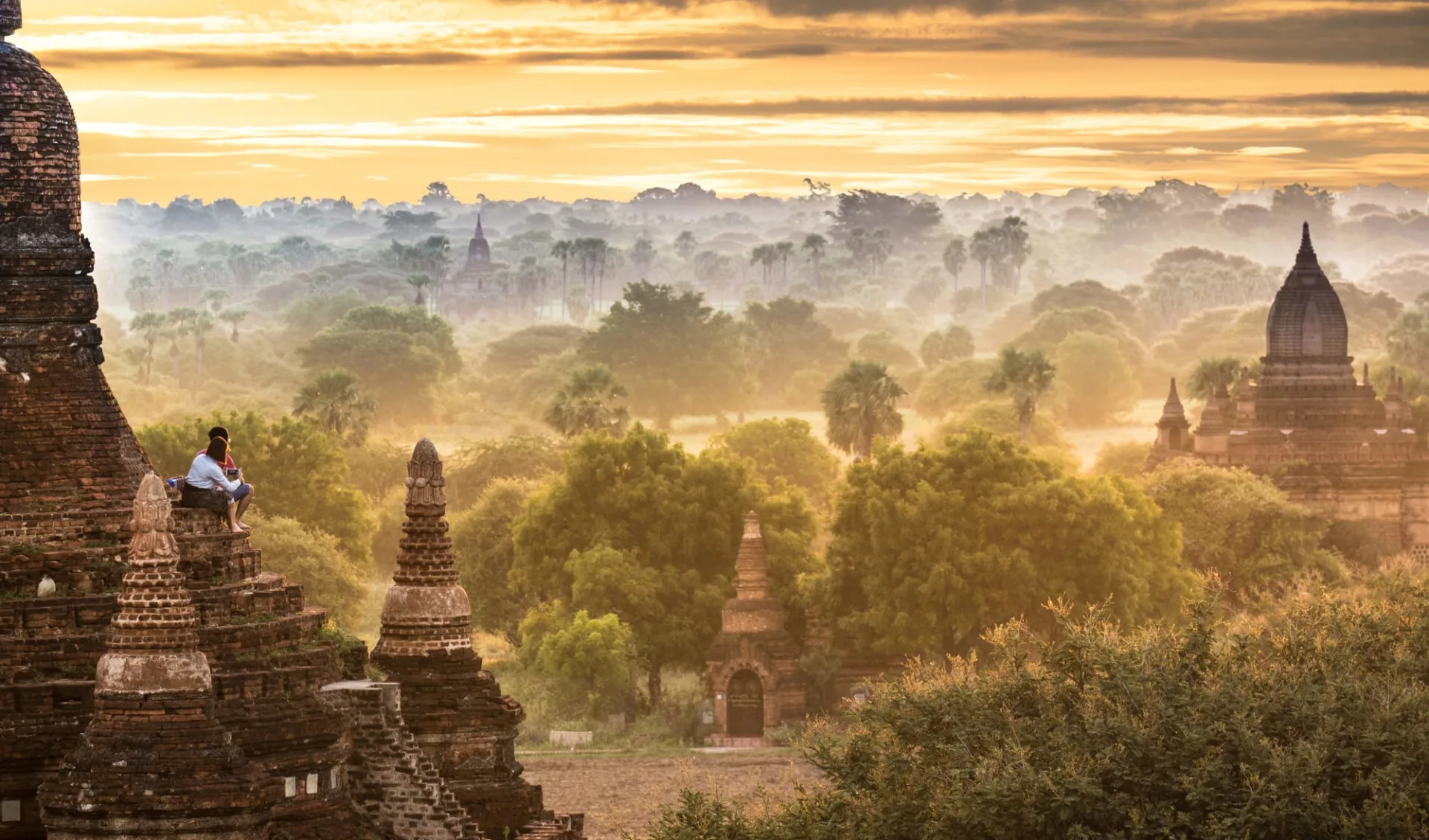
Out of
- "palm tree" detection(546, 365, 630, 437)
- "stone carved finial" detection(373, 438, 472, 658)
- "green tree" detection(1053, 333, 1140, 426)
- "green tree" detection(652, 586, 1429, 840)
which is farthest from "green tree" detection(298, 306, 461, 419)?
"stone carved finial" detection(373, 438, 472, 658)

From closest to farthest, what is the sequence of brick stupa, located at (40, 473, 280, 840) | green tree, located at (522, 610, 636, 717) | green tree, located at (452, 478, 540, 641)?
brick stupa, located at (40, 473, 280, 840)
green tree, located at (522, 610, 636, 717)
green tree, located at (452, 478, 540, 641)

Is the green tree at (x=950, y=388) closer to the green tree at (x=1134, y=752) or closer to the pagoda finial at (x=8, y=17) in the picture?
the green tree at (x=1134, y=752)

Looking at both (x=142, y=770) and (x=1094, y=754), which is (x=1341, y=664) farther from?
(x=142, y=770)

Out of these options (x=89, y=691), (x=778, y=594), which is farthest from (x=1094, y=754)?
(x=778, y=594)

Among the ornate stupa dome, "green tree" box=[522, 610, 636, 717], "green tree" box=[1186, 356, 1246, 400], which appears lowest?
"green tree" box=[522, 610, 636, 717]

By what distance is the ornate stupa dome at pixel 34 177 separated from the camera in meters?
34.9

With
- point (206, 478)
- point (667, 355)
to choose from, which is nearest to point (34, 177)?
point (206, 478)

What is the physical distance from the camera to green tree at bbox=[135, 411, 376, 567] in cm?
9500

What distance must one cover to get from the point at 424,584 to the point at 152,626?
27.2ft

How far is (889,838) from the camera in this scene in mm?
41812

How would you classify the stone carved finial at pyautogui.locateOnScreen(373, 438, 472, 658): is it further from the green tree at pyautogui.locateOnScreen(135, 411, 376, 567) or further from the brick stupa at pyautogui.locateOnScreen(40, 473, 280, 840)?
the green tree at pyautogui.locateOnScreen(135, 411, 376, 567)

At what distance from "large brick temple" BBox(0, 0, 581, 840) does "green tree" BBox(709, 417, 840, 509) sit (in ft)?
266

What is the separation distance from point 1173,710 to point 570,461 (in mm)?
47905

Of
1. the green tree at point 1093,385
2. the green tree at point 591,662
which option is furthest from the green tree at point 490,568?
the green tree at point 1093,385
